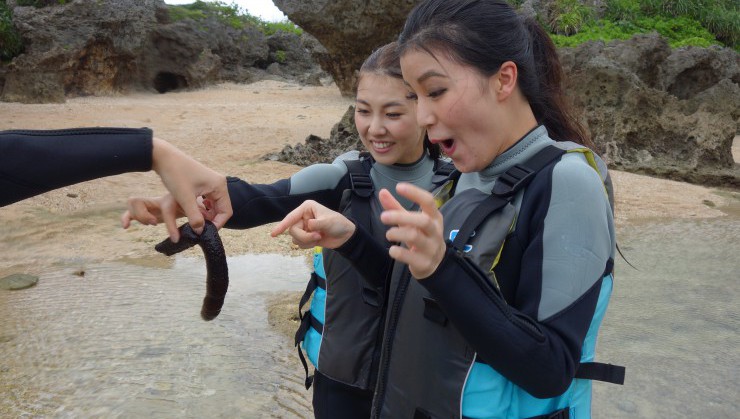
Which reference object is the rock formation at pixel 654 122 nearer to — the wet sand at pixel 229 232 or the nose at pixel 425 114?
the wet sand at pixel 229 232

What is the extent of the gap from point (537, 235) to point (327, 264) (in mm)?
963

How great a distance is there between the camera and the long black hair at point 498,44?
1.60 meters

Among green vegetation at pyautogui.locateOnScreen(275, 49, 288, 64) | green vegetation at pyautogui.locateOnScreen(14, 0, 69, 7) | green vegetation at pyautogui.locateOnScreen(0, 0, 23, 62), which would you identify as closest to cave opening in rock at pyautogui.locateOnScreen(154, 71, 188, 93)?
green vegetation at pyautogui.locateOnScreen(14, 0, 69, 7)

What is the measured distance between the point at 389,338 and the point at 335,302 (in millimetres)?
509

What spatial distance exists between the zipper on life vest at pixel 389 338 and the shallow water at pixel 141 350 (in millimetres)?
1713

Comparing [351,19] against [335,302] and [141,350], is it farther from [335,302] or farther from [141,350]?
[335,302]

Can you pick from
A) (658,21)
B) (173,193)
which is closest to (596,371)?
(173,193)

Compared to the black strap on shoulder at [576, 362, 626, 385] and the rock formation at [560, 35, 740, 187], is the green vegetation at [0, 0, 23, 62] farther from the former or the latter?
the black strap on shoulder at [576, 362, 626, 385]

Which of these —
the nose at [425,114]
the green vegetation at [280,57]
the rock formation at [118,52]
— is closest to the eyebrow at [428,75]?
the nose at [425,114]

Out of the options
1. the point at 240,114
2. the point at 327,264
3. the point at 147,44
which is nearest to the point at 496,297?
the point at 327,264

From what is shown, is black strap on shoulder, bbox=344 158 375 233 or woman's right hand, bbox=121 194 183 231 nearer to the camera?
woman's right hand, bbox=121 194 183 231

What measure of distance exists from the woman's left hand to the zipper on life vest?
42cm

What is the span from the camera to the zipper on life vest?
169cm

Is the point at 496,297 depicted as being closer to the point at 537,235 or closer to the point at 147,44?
the point at 537,235
